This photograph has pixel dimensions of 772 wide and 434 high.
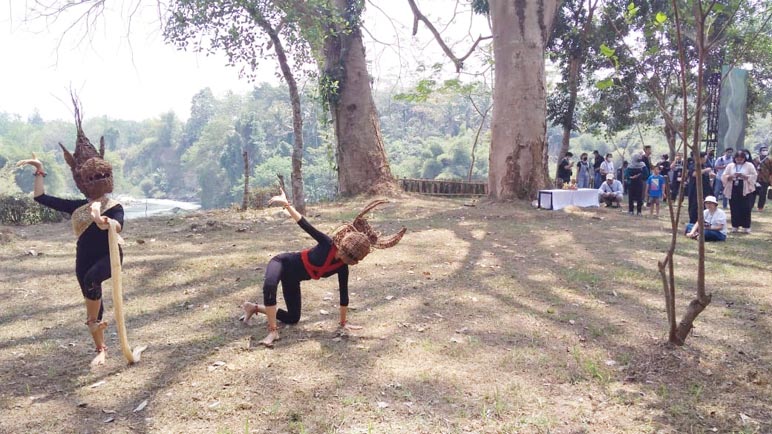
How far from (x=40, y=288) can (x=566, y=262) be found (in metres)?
6.70

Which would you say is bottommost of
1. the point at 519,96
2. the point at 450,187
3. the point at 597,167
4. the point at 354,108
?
the point at 450,187

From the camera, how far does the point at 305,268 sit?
190 inches

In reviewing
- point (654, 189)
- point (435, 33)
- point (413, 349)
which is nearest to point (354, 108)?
point (435, 33)

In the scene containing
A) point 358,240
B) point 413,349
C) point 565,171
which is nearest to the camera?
point 358,240

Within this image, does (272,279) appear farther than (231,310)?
No

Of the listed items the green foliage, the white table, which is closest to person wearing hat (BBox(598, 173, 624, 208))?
the white table

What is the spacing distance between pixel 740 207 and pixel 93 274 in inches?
415

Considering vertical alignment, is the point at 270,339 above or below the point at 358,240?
below

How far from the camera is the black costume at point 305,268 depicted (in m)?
4.65

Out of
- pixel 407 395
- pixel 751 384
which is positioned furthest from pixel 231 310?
pixel 751 384

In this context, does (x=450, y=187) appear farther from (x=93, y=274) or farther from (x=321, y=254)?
(x=93, y=274)

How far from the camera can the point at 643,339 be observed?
Answer: 488 cm

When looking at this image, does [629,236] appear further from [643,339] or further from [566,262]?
[643,339]

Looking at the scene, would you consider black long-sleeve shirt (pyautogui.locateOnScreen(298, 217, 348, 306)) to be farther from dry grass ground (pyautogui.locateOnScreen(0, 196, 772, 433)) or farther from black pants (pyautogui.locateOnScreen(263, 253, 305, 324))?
dry grass ground (pyautogui.locateOnScreen(0, 196, 772, 433))
